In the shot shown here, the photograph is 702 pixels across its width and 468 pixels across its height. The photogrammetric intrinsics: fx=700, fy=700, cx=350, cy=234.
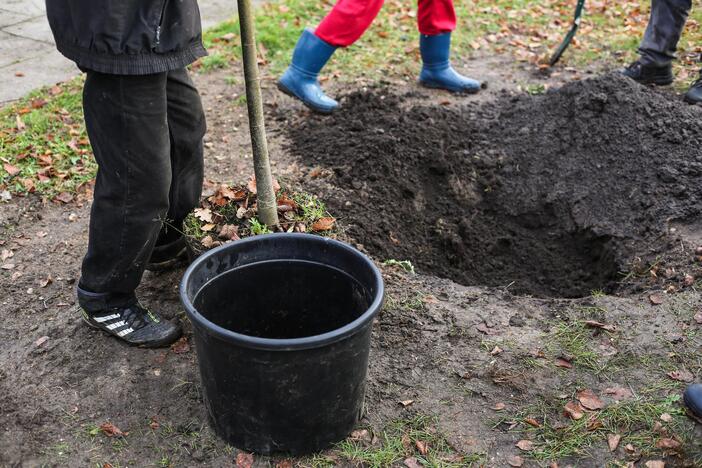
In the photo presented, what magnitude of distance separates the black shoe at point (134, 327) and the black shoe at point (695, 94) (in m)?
4.48

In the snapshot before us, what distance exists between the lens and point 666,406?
2881 millimetres

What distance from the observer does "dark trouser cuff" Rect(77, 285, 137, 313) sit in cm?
310

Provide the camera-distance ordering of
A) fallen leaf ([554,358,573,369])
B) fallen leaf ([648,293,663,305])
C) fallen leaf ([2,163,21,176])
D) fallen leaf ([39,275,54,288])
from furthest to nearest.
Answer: fallen leaf ([2,163,21,176]) → fallen leaf ([39,275,54,288]) → fallen leaf ([648,293,663,305]) → fallen leaf ([554,358,573,369])

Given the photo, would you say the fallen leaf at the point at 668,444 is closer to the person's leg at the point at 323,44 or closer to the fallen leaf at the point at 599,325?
the fallen leaf at the point at 599,325

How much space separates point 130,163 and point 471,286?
1.98 m

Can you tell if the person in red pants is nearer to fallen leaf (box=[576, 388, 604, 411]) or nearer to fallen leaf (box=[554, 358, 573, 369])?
fallen leaf (box=[554, 358, 573, 369])

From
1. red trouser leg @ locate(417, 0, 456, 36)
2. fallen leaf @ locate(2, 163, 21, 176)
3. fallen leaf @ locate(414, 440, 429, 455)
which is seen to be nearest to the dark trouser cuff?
fallen leaf @ locate(414, 440, 429, 455)

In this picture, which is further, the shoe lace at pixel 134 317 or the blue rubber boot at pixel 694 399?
the shoe lace at pixel 134 317

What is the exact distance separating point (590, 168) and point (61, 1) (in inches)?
139

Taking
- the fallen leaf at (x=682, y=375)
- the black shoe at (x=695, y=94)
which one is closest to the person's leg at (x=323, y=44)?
the black shoe at (x=695, y=94)

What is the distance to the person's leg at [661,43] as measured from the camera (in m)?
6.09

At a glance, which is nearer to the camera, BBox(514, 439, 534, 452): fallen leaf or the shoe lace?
BBox(514, 439, 534, 452): fallen leaf

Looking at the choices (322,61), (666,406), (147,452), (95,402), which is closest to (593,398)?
(666,406)

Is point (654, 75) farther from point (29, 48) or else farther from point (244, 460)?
point (29, 48)
